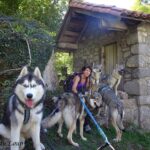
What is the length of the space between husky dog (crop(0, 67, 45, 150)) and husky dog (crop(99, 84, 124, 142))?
278 cm

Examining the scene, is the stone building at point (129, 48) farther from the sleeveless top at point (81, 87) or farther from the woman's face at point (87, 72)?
the woman's face at point (87, 72)

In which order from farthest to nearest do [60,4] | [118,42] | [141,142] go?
[60,4], [118,42], [141,142]

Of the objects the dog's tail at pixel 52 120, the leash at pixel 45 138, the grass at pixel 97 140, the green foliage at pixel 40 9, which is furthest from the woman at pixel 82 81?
the green foliage at pixel 40 9

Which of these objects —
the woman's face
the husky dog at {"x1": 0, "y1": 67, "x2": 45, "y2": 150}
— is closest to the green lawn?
the husky dog at {"x1": 0, "y1": 67, "x2": 45, "y2": 150}

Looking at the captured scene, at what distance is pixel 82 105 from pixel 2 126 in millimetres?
2127

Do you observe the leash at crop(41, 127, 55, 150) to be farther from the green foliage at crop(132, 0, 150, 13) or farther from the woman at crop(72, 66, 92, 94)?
the green foliage at crop(132, 0, 150, 13)

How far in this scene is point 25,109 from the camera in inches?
212

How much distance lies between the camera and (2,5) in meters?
12.4

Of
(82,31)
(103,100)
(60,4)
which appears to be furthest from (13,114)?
(60,4)

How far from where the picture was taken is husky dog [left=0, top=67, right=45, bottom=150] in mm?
5305

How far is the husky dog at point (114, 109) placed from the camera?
25.9ft

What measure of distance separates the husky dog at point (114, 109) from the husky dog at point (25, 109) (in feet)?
9.11

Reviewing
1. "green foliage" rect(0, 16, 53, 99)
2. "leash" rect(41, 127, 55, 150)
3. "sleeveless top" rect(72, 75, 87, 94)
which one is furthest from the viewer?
"sleeveless top" rect(72, 75, 87, 94)

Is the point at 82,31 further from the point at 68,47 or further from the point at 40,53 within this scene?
the point at 40,53
